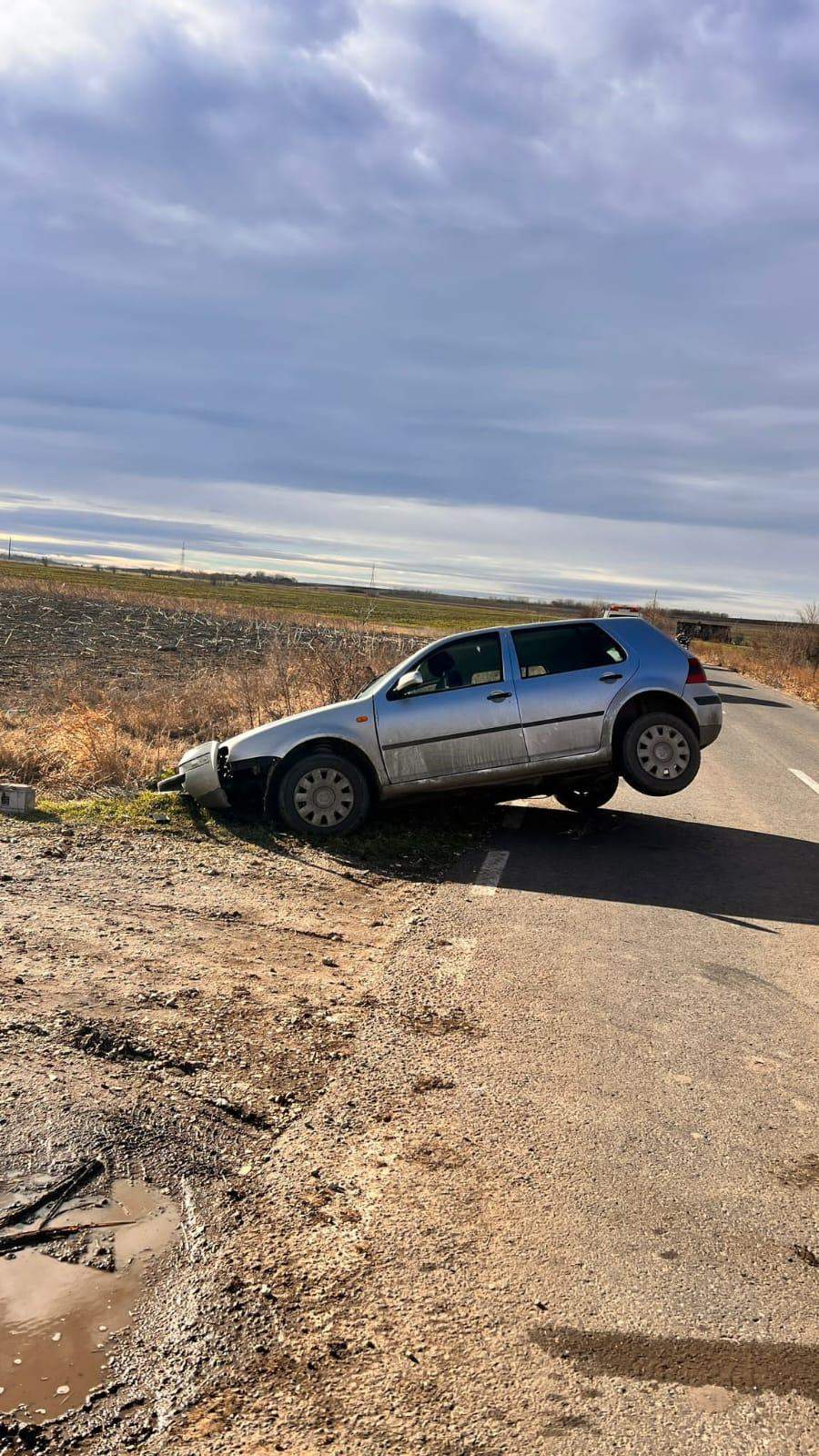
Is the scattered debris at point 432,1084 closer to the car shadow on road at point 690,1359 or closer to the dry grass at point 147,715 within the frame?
the car shadow on road at point 690,1359

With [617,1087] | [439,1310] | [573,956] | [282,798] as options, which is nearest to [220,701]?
[282,798]

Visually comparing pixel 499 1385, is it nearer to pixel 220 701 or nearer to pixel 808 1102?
pixel 808 1102

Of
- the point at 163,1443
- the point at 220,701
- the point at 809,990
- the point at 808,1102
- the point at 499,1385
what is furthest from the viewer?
the point at 220,701

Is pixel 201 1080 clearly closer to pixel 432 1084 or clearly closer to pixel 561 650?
pixel 432 1084

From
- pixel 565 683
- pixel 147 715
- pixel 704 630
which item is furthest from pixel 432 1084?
pixel 704 630

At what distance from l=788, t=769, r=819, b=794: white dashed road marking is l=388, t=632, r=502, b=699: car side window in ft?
17.4

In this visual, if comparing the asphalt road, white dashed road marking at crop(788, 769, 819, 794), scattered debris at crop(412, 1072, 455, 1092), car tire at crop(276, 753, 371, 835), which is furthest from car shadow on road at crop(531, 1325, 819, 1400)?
white dashed road marking at crop(788, 769, 819, 794)

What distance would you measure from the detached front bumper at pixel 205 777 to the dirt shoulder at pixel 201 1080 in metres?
1.05

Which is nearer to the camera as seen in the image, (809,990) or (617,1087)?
(617,1087)

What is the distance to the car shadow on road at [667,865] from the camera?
759 centimetres

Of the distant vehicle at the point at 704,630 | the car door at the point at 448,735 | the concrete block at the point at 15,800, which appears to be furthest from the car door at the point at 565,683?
the distant vehicle at the point at 704,630

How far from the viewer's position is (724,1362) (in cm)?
277

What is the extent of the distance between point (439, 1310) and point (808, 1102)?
203cm

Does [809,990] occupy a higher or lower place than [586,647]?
lower
